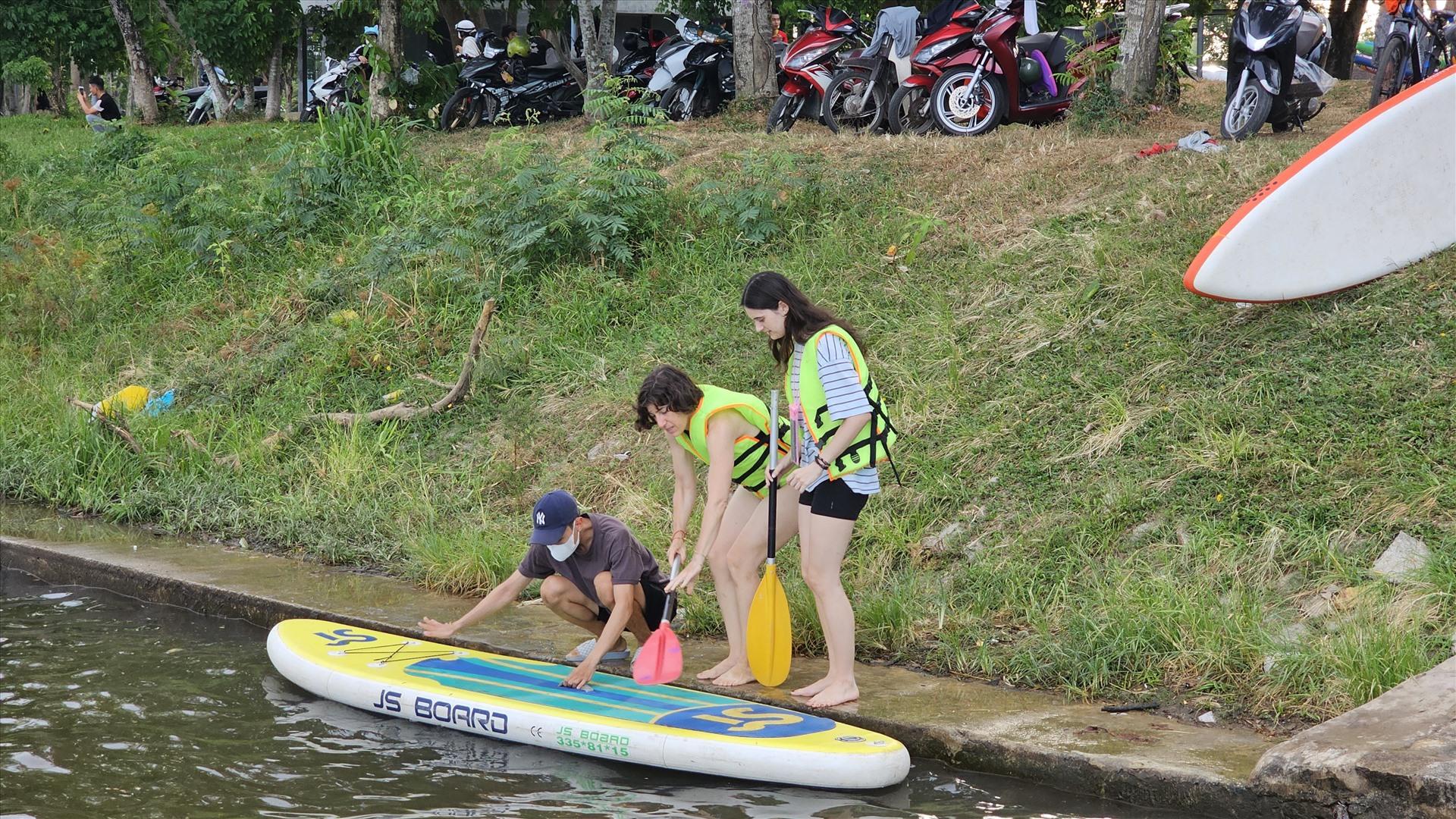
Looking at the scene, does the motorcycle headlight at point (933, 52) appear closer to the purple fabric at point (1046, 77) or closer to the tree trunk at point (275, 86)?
the purple fabric at point (1046, 77)

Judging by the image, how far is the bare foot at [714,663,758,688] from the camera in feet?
18.0

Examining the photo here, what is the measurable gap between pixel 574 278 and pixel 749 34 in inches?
178

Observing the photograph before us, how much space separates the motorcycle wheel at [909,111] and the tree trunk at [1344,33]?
9.08m

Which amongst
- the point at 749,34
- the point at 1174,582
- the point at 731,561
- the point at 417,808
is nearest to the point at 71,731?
the point at 417,808

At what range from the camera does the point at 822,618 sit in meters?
5.15

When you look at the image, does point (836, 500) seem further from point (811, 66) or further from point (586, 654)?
point (811, 66)

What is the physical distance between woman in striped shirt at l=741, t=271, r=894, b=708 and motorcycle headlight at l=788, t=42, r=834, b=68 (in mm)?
7966

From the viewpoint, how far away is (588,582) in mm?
5641

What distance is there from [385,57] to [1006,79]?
718 cm

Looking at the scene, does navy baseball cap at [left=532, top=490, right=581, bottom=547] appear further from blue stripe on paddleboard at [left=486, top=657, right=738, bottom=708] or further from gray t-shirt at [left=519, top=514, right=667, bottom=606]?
blue stripe on paddleboard at [left=486, top=657, right=738, bottom=708]

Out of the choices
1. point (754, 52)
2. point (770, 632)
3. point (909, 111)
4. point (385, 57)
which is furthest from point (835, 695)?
point (385, 57)

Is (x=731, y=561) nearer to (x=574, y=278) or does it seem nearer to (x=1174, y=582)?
(x=1174, y=582)

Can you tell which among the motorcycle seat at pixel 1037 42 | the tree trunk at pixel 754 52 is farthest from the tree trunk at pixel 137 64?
the motorcycle seat at pixel 1037 42

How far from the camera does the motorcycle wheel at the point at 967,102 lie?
11.1 metres
